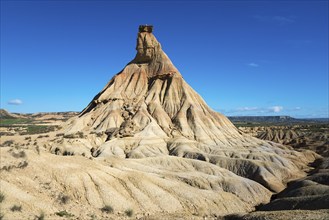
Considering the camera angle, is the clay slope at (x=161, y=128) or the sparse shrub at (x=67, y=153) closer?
the sparse shrub at (x=67, y=153)

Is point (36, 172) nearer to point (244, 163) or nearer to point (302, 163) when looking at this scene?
point (244, 163)

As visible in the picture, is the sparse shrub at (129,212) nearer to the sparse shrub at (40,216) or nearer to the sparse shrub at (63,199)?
the sparse shrub at (63,199)

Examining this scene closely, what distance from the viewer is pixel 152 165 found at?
47.5 metres

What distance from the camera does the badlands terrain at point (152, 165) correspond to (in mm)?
26125

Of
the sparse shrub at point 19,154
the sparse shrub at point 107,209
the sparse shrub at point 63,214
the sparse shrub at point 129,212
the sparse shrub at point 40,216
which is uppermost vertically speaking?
the sparse shrub at point 19,154

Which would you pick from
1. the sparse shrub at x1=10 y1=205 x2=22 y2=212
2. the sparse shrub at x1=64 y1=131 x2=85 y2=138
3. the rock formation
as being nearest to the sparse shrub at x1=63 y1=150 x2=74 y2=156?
the rock formation

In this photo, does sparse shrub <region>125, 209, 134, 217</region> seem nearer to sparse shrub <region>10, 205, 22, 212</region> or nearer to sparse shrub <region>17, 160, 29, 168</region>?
sparse shrub <region>10, 205, 22, 212</region>

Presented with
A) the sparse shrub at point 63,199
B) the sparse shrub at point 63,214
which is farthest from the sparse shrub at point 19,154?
the sparse shrub at point 63,214

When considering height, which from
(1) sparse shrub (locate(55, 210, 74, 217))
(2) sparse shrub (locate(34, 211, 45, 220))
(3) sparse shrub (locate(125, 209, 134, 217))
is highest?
(2) sparse shrub (locate(34, 211, 45, 220))

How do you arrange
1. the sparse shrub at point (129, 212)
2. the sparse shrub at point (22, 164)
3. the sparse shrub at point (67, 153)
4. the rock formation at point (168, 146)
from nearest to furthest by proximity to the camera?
the sparse shrub at point (129, 212) → the sparse shrub at point (22, 164) → the rock formation at point (168, 146) → the sparse shrub at point (67, 153)

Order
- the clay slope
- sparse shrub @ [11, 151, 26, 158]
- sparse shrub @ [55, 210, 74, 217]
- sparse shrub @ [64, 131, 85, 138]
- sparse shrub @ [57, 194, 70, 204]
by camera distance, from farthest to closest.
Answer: sparse shrub @ [64, 131, 85, 138], the clay slope, sparse shrub @ [11, 151, 26, 158], sparse shrub @ [57, 194, 70, 204], sparse shrub @ [55, 210, 74, 217]

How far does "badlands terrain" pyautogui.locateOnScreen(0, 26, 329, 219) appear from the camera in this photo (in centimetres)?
2612

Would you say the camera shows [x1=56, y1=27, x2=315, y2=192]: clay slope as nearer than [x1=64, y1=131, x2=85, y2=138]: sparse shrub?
Yes

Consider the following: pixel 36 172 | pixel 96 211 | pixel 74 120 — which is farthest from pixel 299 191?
pixel 74 120
